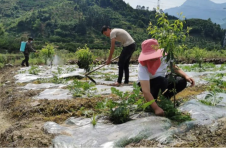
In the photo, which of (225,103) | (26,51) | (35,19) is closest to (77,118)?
(225,103)

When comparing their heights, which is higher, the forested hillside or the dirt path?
the forested hillside

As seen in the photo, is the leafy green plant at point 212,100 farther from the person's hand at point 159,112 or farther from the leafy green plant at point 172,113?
the person's hand at point 159,112

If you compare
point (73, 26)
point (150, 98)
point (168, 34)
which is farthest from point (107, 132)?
point (73, 26)

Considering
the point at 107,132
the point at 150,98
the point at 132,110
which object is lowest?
the point at 107,132

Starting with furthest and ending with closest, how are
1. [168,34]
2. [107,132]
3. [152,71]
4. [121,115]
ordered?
[152,71], [121,115], [168,34], [107,132]

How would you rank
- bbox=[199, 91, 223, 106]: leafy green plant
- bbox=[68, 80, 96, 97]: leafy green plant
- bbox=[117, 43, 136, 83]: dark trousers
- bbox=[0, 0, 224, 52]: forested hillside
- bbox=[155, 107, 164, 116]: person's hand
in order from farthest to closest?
bbox=[0, 0, 224, 52]: forested hillside → bbox=[117, 43, 136, 83]: dark trousers → bbox=[68, 80, 96, 97]: leafy green plant → bbox=[199, 91, 223, 106]: leafy green plant → bbox=[155, 107, 164, 116]: person's hand

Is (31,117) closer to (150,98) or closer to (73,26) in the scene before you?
(150,98)

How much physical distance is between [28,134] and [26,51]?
10.3 meters

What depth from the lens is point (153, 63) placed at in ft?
8.93

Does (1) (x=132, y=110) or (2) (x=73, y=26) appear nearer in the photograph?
(1) (x=132, y=110)

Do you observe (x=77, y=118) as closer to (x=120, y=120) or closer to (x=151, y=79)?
(x=120, y=120)

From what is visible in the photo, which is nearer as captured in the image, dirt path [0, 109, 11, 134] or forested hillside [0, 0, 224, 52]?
dirt path [0, 109, 11, 134]

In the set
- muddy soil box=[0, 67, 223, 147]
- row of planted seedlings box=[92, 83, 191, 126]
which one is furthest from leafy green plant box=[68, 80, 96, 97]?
row of planted seedlings box=[92, 83, 191, 126]

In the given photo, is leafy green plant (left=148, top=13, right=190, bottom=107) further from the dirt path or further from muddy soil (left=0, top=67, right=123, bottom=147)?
the dirt path
